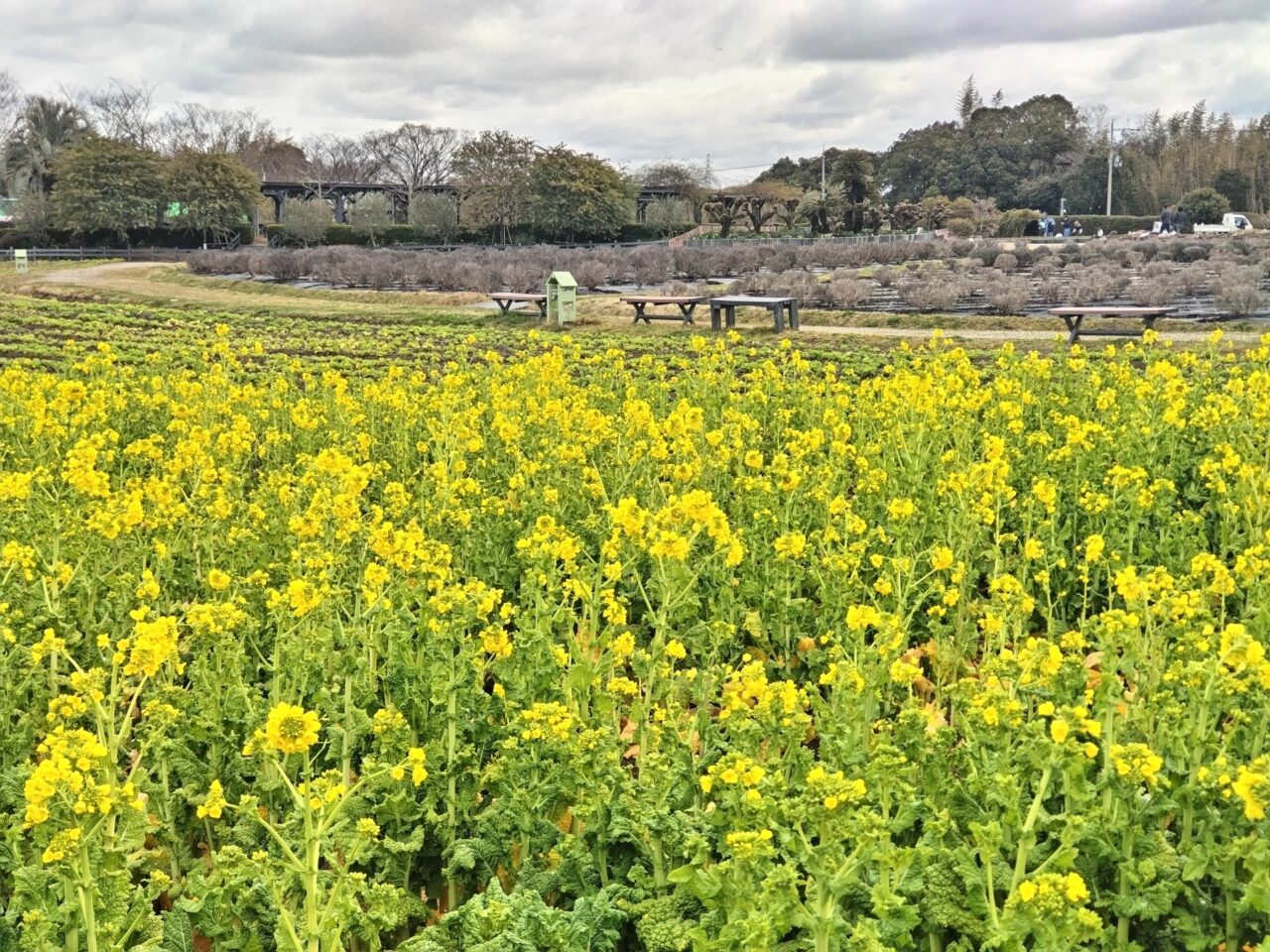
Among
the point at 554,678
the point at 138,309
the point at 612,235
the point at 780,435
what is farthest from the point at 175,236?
the point at 554,678

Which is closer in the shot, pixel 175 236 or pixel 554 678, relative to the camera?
pixel 554 678

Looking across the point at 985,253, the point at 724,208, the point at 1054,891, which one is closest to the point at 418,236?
the point at 724,208

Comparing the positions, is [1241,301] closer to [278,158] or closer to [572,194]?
[572,194]

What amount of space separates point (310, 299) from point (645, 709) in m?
27.0

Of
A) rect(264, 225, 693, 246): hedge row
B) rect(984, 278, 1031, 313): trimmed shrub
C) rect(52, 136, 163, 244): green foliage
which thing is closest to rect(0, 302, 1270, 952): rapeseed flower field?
rect(984, 278, 1031, 313): trimmed shrub

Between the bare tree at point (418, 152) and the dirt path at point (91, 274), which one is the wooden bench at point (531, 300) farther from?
the bare tree at point (418, 152)

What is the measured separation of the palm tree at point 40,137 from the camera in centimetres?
5609

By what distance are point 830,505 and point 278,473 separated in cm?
289

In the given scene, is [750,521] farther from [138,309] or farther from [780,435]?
[138,309]

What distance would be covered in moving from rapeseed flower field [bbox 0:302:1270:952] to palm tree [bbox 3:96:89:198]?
5849 cm

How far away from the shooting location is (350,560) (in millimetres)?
4523

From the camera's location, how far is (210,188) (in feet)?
153

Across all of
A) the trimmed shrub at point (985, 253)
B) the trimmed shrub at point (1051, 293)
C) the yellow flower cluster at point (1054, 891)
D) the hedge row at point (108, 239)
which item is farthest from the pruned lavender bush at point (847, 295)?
the hedge row at point (108, 239)

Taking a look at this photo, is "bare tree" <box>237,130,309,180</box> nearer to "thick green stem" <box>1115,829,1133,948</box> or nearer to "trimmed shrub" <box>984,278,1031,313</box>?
"trimmed shrub" <box>984,278,1031,313</box>
